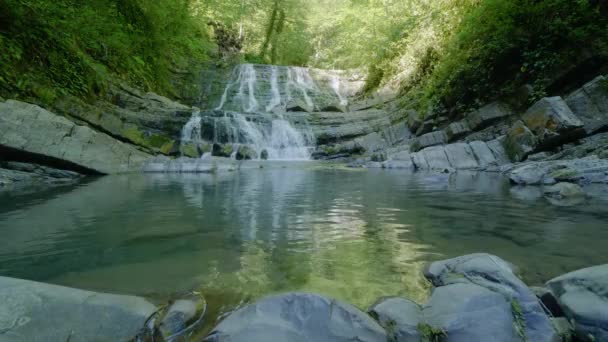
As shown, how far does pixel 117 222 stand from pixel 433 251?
346 cm

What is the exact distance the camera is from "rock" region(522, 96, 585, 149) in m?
8.65

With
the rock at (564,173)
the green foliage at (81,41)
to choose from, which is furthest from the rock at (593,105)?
the green foliage at (81,41)

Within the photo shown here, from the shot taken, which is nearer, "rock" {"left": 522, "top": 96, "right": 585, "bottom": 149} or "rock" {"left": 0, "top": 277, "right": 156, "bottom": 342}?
"rock" {"left": 0, "top": 277, "right": 156, "bottom": 342}

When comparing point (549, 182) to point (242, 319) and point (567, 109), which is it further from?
point (242, 319)

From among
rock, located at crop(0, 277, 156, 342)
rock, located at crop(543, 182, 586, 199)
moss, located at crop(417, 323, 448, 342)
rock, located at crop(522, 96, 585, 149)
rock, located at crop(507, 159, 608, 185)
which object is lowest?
moss, located at crop(417, 323, 448, 342)

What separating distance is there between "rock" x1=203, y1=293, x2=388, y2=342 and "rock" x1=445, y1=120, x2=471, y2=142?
39.4 feet

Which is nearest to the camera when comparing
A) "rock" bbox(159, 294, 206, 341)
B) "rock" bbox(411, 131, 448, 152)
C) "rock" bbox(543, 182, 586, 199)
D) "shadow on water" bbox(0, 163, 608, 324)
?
"rock" bbox(159, 294, 206, 341)

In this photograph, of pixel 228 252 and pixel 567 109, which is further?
pixel 567 109

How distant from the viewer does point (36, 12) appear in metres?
8.89

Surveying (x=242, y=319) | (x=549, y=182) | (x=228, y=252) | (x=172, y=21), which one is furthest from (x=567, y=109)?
(x=172, y=21)

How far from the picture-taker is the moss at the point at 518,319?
163cm

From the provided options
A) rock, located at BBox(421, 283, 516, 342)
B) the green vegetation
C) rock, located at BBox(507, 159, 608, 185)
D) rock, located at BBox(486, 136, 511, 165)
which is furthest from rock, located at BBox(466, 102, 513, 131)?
rock, located at BBox(421, 283, 516, 342)

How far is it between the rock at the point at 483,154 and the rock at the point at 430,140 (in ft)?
5.45

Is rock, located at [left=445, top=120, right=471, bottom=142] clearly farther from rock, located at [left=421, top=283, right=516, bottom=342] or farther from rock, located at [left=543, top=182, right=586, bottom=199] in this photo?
rock, located at [left=421, top=283, right=516, bottom=342]
